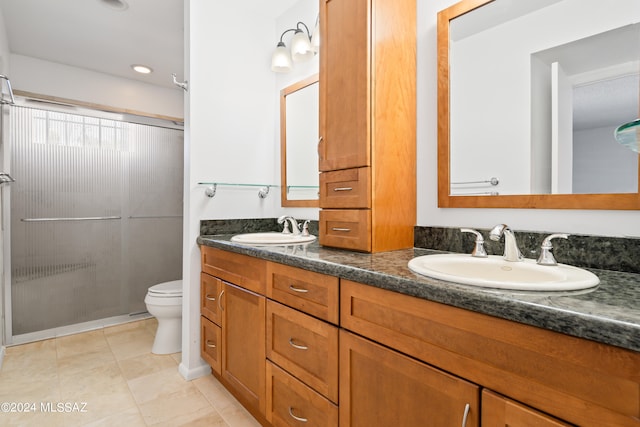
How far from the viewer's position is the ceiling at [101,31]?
2273 millimetres

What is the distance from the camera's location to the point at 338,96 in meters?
1.50

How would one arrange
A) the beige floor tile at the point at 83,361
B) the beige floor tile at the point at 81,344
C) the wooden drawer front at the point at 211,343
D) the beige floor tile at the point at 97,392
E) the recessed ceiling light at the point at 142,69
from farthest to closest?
the recessed ceiling light at the point at 142,69 < the beige floor tile at the point at 81,344 < the beige floor tile at the point at 83,361 < the wooden drawer front at the point at 211,343 < the beige floor tile at the point at 97,392

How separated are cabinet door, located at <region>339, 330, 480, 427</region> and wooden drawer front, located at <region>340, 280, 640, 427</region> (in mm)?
37

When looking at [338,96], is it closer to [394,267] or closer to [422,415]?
[394,267]

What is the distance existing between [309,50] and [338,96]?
0.77 m

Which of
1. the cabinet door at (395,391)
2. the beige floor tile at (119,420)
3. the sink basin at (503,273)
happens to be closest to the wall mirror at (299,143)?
the sink basin at (503,273)

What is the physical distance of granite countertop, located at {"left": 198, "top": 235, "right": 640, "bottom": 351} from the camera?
22.5 inches

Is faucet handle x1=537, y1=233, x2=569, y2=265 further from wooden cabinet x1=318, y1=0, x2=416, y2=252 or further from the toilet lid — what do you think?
the toilet lid

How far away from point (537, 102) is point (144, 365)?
2649 millimetres

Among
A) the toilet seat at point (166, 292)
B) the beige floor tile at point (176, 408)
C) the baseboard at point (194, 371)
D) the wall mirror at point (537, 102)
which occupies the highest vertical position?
the wall mirror at point (537, 102)

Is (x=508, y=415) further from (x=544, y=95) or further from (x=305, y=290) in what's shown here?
(x=544, y=95)

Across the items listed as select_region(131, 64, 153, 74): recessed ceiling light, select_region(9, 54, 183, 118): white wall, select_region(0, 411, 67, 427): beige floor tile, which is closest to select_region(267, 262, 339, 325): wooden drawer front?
select_region(0, 411, 67, 427): beige floor tile

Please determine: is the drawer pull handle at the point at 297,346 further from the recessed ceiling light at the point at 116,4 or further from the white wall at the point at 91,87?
the white wall at the point at 91,87

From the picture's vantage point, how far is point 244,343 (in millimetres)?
1611
